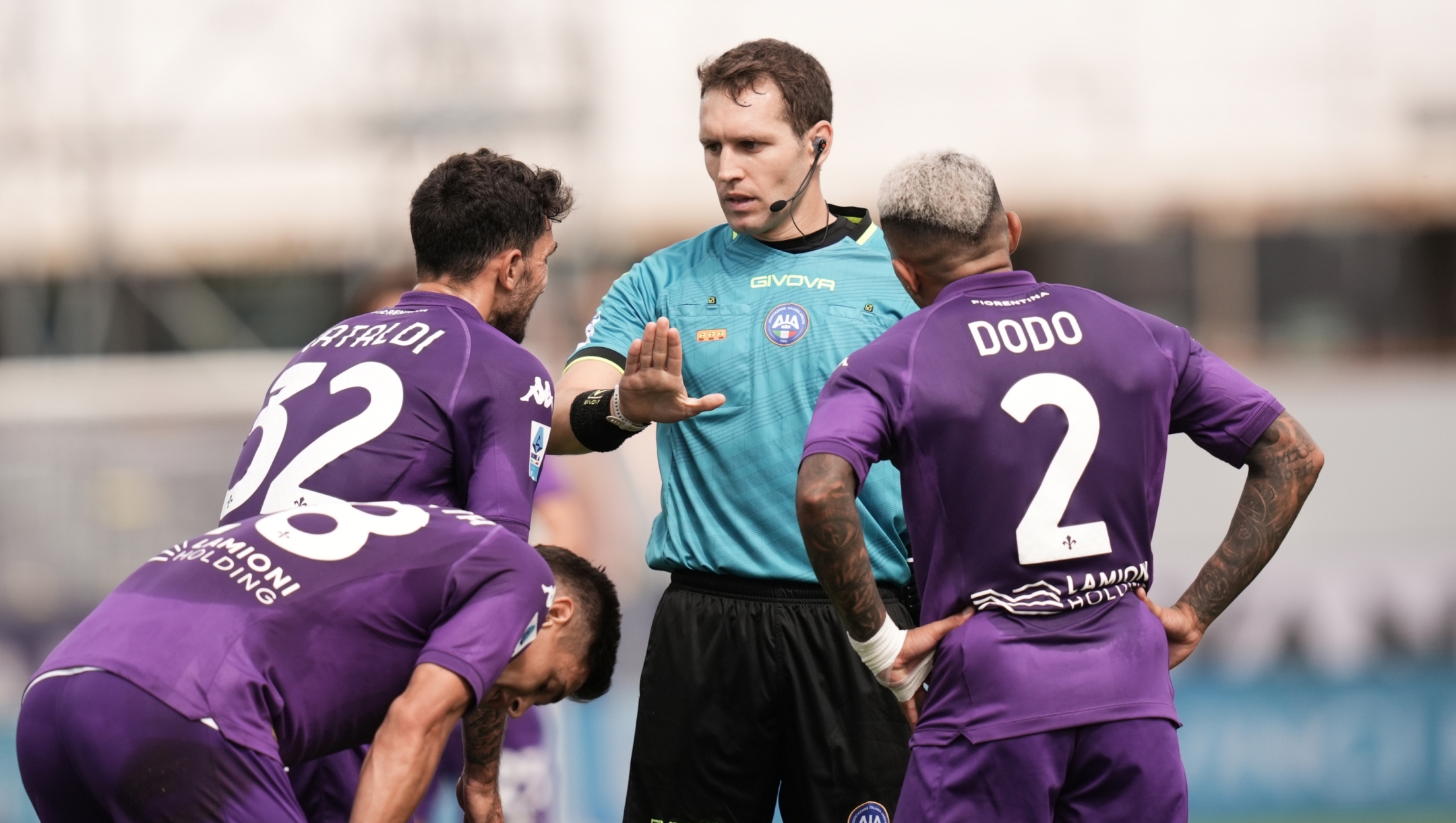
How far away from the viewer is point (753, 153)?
4.20 m

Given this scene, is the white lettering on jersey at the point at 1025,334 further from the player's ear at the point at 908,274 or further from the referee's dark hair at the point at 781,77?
the referee's dark hair at the point at 781,77

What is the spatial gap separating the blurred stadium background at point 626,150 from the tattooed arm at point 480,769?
7.90 meters

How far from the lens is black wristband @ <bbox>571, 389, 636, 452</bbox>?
397 cm

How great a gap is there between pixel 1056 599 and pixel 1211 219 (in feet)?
38.7

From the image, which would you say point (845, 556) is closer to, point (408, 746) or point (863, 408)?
point (863, 408)

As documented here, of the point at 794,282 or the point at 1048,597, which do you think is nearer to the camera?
the point at 1048,597

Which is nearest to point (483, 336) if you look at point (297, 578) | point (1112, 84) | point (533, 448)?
point (533, 448)

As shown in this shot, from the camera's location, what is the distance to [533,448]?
3.66 m

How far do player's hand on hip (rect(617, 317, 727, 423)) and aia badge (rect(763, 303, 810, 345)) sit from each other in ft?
1.08

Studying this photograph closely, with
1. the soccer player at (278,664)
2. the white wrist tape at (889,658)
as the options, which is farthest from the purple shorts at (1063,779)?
the soccer player at (278,664)

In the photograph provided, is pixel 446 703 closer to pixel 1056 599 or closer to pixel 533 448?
pixel 533 448

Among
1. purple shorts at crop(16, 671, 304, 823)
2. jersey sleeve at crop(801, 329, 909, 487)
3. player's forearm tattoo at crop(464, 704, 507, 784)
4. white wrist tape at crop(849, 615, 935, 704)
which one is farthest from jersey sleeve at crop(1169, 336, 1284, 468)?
purple shorts at crop(16, 671, 304, 823)

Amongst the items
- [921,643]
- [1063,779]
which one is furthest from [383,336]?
[1063,779]

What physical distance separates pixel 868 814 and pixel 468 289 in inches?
66.3
